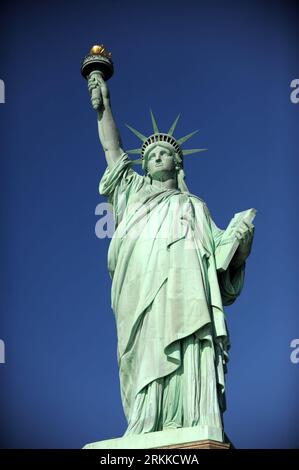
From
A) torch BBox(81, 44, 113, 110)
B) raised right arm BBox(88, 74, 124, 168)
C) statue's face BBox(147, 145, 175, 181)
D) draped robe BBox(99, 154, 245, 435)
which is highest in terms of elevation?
torch BBox(81, 44, 113, 110)

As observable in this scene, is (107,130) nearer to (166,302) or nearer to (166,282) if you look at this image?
(166,282)

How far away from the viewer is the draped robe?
14453 millimetres

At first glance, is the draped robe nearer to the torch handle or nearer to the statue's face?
the statue's face

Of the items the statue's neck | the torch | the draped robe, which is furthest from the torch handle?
the statue's neck

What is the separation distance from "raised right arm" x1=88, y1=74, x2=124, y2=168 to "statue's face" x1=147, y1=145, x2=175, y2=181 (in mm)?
587

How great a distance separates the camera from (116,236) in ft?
53.2

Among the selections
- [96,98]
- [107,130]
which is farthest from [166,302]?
[96,98]

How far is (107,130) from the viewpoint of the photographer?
16641 millimetres

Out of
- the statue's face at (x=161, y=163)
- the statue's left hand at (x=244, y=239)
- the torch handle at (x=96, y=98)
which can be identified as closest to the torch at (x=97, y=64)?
the torch handle at (x=96, y=98)

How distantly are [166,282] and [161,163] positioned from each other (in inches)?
104

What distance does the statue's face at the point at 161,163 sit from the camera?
16875mm
